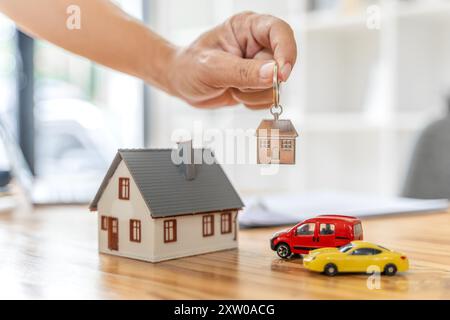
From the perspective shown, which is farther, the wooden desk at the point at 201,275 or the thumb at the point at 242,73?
the thumb at the point at 242,73

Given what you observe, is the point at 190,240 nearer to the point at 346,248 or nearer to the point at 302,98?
the point at 346,248

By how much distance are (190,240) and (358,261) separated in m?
0.30

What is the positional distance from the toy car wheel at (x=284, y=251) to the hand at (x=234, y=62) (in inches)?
10.3

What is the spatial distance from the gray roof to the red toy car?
158 millimetres

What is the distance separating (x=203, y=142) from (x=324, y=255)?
38 cm

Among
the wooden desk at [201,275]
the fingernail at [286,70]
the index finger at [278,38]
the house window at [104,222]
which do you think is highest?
the index finger at [278,38]

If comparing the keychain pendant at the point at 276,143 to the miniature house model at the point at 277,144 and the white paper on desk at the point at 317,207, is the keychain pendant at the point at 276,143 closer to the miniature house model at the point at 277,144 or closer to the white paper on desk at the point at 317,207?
the miniature house model at the point at 277,144

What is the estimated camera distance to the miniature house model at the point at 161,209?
3.39ft

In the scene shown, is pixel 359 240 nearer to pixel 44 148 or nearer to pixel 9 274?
pixel 9 274

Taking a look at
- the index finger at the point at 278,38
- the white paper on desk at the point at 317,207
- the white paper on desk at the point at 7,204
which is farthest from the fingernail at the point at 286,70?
the white paper on desk at the point at 7,204

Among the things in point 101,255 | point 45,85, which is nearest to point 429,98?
point 45,85

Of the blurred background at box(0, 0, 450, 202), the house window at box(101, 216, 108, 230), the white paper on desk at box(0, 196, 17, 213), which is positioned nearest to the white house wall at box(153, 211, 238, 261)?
the house window at box(101, 216, 108, 230)

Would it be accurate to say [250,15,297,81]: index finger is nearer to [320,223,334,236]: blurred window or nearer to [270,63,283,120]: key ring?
[270,63,283,120]: key ring

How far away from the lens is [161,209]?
1.03 metres
